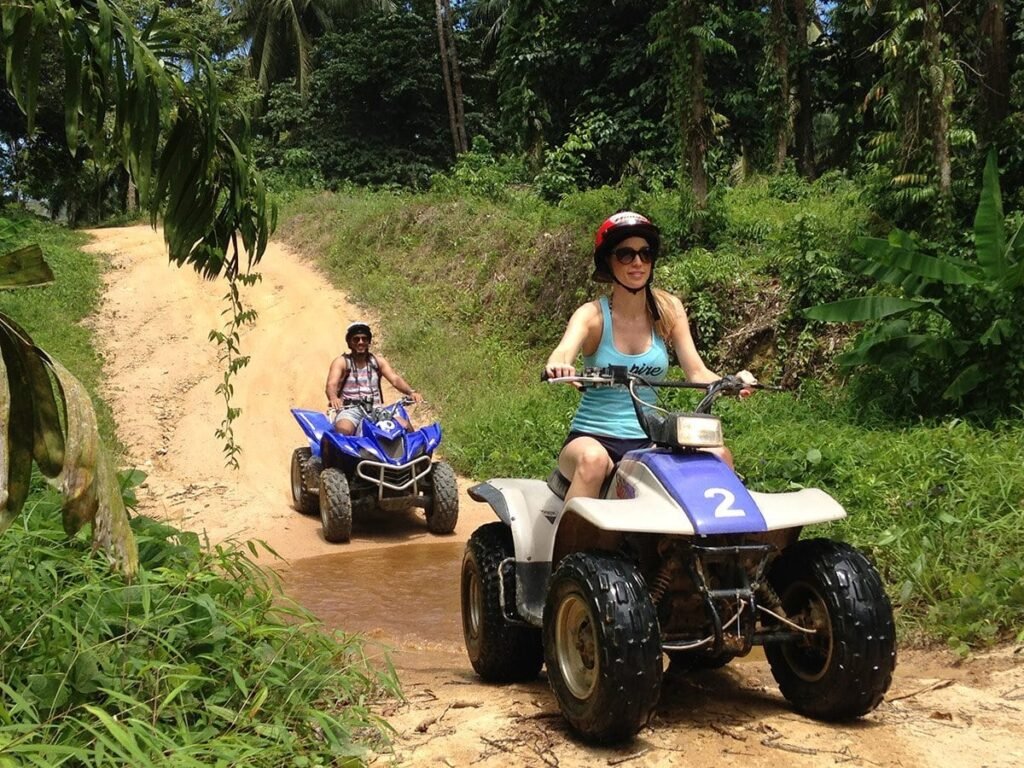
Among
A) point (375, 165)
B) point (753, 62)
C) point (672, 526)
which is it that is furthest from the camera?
point (375, 165)

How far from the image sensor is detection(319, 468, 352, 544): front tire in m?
7.93

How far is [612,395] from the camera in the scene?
13.0ft

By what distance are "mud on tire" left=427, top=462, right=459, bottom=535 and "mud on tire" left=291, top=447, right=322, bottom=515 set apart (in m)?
1.20

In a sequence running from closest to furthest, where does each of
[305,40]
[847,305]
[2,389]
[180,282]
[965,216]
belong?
[2,389], [847,305], [965,216], [180,282], [305,40]

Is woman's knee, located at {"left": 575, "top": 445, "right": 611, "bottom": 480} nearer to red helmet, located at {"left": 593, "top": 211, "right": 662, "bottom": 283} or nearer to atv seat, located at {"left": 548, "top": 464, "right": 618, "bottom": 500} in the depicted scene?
atv seat, located at {"left": 548, "top": 464, "right": 618, "bottom": 500}

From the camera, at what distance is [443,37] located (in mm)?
25484

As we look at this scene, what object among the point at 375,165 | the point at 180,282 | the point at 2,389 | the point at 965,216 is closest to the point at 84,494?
the point at 2,389

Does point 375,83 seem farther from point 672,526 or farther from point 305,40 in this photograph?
point 672,526

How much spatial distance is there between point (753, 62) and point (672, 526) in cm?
1894

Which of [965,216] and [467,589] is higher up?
[965,216]

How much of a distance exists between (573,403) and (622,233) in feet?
24.0

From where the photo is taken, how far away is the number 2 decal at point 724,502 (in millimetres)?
3256

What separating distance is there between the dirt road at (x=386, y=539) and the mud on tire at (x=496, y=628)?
0.10 m

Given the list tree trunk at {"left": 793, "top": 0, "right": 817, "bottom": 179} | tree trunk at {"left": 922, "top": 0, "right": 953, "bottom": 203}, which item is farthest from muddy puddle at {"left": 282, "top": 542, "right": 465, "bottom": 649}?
tree trunk at {"left": 793, "top": 0, "right": 817, "bottom": 179}
